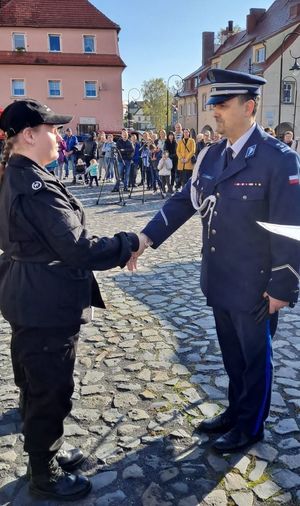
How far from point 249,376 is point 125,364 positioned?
1.49m

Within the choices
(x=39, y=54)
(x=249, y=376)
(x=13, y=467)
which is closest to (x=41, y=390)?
(x=13, y=467)

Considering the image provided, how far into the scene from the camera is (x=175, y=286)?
20.5 feet

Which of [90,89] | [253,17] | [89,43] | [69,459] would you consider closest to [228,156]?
[69,459]

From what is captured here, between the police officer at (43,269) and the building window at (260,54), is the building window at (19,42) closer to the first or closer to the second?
the building window at (260,54)

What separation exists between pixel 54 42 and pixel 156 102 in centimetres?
3415

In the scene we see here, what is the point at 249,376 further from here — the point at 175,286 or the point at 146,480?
the point at 175,286

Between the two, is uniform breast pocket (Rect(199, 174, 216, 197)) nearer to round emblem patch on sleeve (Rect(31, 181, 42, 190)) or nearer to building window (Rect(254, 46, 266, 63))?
round emblem patch on sleeve (Rect(31, 181, 42, 190))

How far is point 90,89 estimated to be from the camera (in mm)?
40688

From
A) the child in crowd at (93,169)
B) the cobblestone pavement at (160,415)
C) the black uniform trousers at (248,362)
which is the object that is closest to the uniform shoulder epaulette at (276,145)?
the black uniform trousers at (248,362)

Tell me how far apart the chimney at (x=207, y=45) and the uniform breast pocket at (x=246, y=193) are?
56.8 meters

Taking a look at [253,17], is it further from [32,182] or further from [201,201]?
[32,182]

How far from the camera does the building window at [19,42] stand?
39750 mm

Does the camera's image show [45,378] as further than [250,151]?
No

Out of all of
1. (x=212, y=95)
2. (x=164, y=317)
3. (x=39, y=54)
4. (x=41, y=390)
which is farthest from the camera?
(x=39, y=54)
